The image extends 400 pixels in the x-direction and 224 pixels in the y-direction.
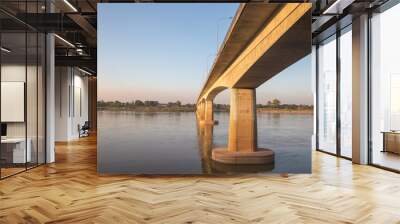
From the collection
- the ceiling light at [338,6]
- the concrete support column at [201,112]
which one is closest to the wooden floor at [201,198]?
the concrete support column at [201,112]

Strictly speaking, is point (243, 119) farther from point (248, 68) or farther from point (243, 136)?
point (248, 68)

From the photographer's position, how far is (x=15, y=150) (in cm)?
697

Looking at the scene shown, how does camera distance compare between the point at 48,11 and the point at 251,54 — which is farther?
the point at 48,11

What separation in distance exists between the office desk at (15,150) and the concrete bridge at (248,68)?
333 cm

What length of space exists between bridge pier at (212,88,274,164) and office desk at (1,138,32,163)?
3.54m

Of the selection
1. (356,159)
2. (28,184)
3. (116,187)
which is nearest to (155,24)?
(116,187)

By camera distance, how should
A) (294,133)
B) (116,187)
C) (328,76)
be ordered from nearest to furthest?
1. (116,187)
2. (294,133)
3. (328,76)

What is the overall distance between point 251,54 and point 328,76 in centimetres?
495

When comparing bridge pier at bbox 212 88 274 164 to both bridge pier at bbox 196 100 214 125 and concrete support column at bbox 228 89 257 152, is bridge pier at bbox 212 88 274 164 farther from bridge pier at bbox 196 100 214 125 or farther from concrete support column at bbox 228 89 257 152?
bridge pier at bbox 196 100 214 125

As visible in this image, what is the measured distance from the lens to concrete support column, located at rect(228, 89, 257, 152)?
6.52m

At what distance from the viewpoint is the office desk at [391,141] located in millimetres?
7164

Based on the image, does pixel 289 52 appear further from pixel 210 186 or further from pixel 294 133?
pixel 210 186

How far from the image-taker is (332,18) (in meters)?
8.55

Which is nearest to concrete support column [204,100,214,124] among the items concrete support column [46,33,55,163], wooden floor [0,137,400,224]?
wooden floor [0,137,400,224]
